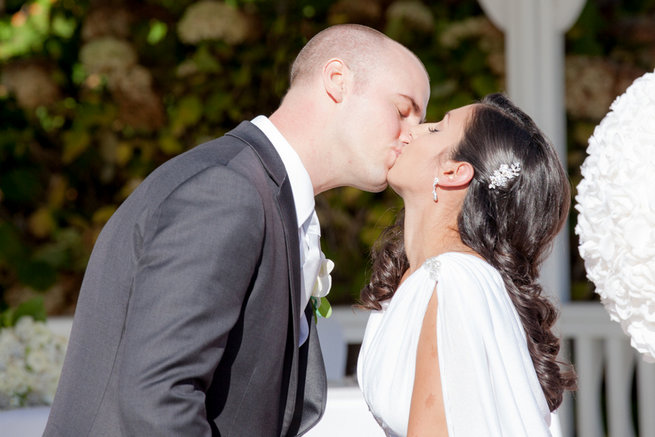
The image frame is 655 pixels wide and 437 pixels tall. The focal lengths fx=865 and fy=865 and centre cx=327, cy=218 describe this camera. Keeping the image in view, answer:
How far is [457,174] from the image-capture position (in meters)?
2.09

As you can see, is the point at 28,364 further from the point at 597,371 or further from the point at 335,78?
the point at 597,371

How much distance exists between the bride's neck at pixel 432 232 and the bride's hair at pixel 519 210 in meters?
0.03

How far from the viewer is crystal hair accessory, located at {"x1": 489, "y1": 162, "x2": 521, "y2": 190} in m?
2.05

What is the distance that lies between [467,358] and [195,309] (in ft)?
1.95

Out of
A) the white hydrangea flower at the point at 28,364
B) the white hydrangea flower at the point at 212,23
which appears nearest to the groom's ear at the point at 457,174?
the white hydrangea flower at the point at 28,364

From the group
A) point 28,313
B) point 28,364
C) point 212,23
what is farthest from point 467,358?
point 212,23

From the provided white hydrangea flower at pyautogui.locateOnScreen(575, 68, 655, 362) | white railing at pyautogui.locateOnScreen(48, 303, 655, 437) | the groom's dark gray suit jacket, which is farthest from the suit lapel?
white railing at pyautogui.locateOnScreen(48, 303, 655, 437)

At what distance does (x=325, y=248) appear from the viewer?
5.30m

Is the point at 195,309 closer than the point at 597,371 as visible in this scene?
Yes

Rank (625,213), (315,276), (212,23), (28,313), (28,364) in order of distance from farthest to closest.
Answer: (212,23) < (28,313) < (28,364) < (315,276) < (625,213)

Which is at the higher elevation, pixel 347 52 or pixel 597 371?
pixel 347 52

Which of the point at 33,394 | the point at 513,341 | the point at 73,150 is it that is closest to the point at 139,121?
the point at 73,150

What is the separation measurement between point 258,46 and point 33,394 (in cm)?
313

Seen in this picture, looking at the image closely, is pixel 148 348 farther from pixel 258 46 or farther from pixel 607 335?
pixel 258 46
